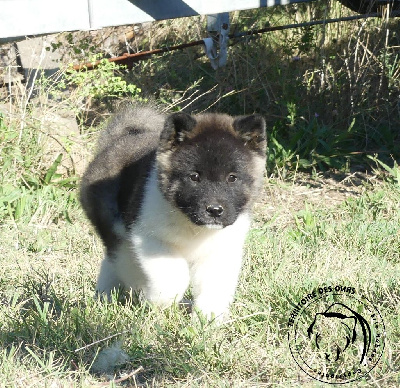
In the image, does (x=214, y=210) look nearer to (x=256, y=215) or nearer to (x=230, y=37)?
(x=256, y=215)

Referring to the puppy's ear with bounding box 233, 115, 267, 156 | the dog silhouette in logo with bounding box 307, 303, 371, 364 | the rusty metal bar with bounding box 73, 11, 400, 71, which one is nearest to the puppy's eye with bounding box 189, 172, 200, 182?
the puppy's ear with bounding box 233, 115, 267, 156

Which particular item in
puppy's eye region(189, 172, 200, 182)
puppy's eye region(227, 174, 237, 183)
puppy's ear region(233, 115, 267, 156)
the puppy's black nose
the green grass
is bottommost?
the green grass

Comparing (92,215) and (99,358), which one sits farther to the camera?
(92,215)

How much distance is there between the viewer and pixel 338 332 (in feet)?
13.6

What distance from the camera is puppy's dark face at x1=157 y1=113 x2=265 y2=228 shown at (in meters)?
4.48

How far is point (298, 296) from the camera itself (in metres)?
4.59

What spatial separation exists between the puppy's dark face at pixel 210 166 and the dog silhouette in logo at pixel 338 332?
82cm

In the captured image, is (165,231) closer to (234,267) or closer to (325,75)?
(234,267)

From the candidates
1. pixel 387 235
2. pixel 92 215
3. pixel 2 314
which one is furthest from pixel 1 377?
pixel 387 235

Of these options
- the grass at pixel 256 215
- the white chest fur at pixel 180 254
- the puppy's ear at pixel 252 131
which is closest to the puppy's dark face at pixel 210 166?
the puppy's ear at pixel 252 131

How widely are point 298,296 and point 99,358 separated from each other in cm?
131

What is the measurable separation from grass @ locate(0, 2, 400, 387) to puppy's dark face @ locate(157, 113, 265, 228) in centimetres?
65

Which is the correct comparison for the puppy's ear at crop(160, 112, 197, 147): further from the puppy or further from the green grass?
the green grass

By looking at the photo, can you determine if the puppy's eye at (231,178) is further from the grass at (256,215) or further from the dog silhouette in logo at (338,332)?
the dog silhouette in logo at (338,332)
